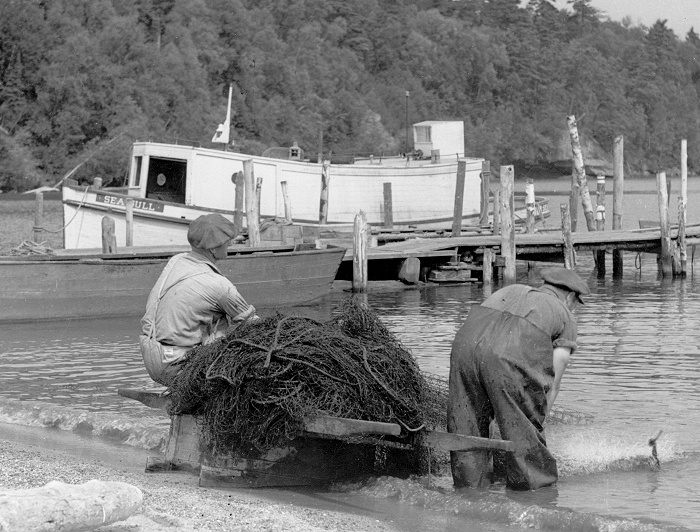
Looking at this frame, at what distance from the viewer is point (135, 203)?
25094 mm

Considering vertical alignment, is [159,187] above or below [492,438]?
above

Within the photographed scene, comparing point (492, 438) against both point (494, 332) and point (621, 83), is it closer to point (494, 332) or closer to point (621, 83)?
point (494, 332)

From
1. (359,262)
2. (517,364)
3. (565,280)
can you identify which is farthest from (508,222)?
(517,364)

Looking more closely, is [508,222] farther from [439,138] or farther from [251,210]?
[439,138]

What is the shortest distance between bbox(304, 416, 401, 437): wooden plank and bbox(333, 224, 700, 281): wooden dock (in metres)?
16.1

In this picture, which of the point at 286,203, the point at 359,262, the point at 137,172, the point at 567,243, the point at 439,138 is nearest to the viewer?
the point at 359,262

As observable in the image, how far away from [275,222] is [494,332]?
18.6m

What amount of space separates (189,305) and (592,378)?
638cm

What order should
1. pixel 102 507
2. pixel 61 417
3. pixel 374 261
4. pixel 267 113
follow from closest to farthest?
1. pixel 102 507
2. pixel 61 417
3. pixel 374 261
4. pixel 267 113

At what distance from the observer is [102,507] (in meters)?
5.30

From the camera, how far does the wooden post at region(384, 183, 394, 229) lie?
28797 millimetres

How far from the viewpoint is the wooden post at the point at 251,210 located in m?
20.8

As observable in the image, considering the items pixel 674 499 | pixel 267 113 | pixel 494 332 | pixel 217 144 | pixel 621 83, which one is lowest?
pixel 674 499

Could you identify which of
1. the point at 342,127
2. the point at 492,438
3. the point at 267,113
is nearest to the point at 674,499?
the point at 492,438
